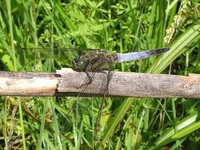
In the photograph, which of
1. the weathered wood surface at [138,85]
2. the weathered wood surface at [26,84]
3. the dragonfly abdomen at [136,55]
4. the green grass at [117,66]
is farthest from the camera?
the green grass at [117,66]

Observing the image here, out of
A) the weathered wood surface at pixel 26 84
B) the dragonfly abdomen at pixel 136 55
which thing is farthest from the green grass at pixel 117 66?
the weathered wood surface at pixel 26 84

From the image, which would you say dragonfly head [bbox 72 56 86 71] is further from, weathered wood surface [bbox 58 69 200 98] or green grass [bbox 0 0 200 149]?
green grass [bbox 0 0 200 149]

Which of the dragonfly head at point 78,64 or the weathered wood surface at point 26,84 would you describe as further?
the dragonfly head at point 78,64

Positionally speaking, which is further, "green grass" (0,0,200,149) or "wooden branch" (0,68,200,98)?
"green grass" (0,0,200,149)

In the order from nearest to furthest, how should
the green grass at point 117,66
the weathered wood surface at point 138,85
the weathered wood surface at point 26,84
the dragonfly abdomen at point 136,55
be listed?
1. the weathered wood surface at point 26,84
2. the weathered wood surface at point 138,85
3. the dragonfly abdomen at point 136,55
4. the green grass at point 117,66

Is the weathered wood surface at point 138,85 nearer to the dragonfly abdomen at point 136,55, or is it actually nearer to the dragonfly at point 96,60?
the dragonfly at point 96,60

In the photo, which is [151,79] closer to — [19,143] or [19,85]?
[19,85]

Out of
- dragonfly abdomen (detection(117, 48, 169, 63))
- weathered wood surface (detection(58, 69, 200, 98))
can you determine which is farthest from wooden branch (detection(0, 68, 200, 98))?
dragonfly abdomen (detection(117, 48, 169, 63))
